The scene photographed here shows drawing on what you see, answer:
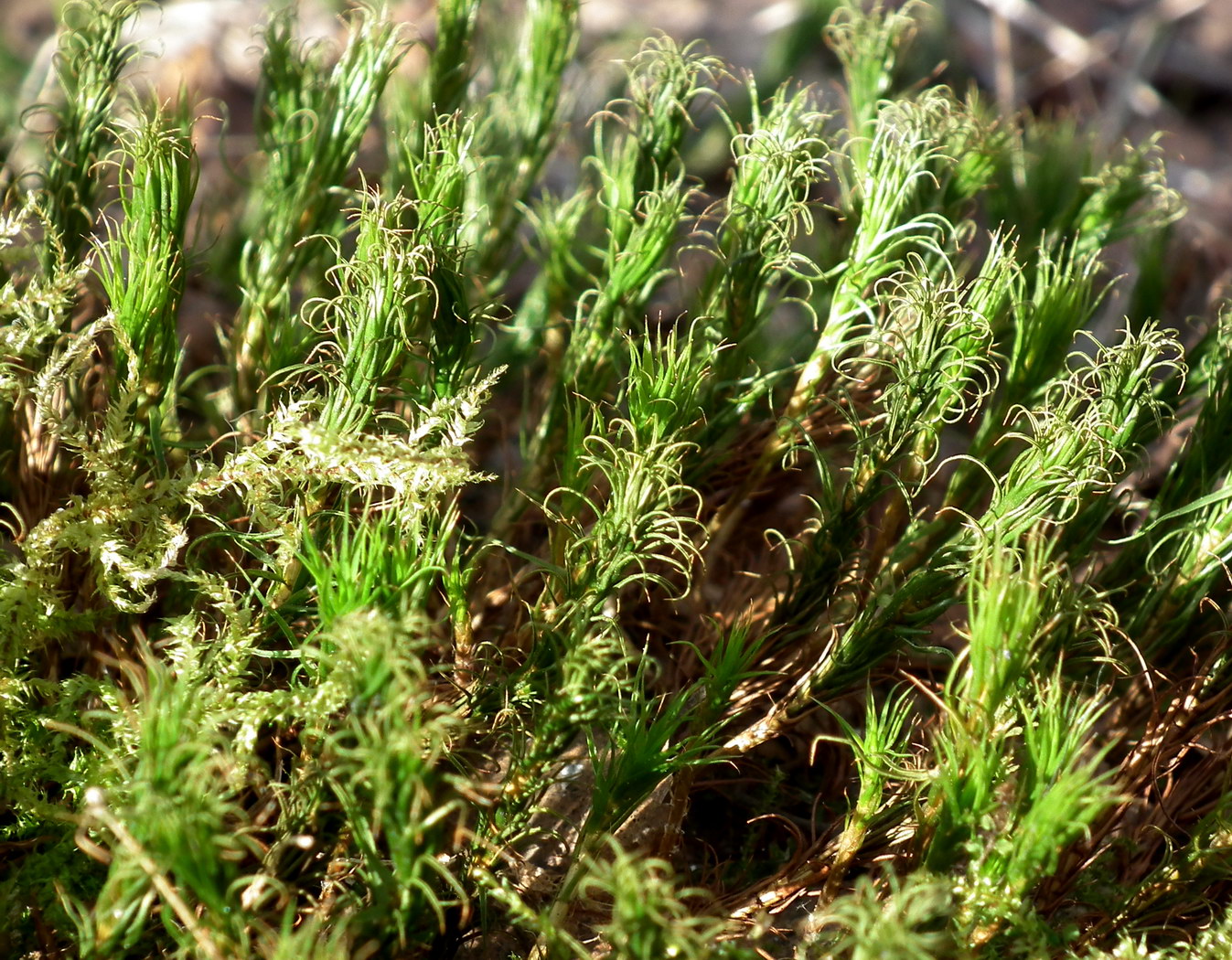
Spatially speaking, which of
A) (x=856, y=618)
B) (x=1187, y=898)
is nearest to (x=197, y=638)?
(x=856, y=618)

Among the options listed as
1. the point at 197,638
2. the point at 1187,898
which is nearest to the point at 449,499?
the point at 197,638

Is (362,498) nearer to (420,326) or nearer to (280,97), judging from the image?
(420,326)

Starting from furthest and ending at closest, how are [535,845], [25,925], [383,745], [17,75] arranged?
[17,75] → [535,845] → [25,925] → [383,745]

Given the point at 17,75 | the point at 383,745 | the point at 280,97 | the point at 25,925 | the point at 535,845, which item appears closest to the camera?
the point at 383,745

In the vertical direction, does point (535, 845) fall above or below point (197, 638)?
below

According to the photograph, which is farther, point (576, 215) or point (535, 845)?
point (576, 215)

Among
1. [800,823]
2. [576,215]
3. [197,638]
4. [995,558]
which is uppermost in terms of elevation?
[576,215]

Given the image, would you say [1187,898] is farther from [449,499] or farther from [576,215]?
[576,215]
